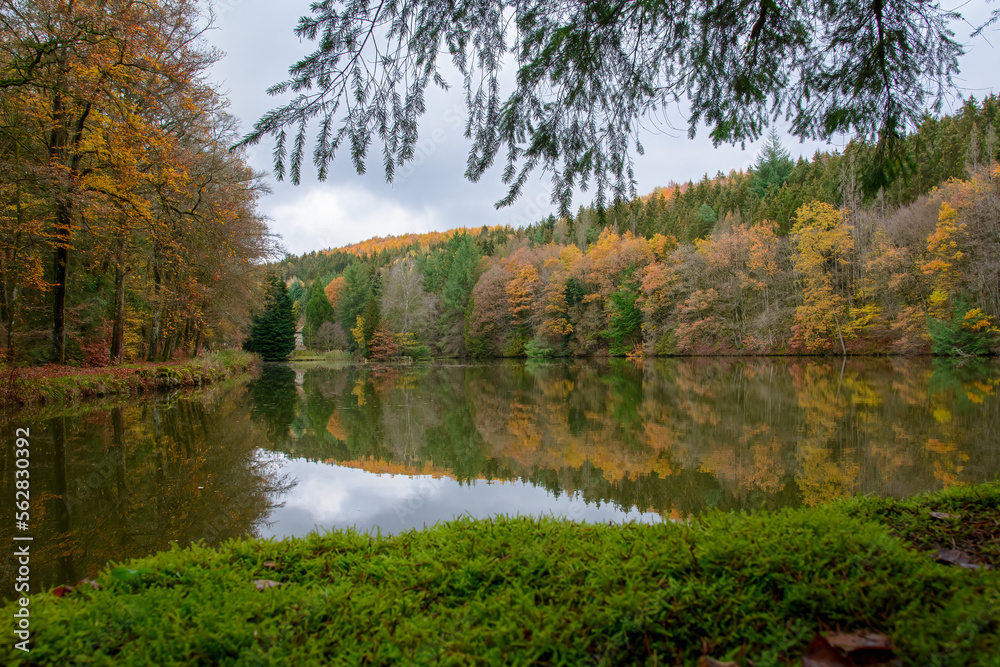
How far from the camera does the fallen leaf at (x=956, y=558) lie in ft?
5.91

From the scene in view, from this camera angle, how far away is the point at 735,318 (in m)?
32.0

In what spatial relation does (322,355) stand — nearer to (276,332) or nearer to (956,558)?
(276,332)

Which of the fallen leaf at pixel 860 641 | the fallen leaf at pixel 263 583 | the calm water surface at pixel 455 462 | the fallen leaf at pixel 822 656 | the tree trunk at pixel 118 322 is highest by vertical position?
the tree trunk at pixel 118 322

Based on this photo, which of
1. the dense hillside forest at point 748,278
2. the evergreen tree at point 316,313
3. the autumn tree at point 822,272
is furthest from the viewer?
the evergreen tree at point 316,313

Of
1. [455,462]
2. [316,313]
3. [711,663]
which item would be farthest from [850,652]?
[316,313]

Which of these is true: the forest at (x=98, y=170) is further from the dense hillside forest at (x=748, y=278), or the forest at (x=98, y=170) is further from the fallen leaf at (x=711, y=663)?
the dense hillside forest at (x=748, y=278)

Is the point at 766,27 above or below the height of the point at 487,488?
above

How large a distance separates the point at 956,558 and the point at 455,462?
16.5 ft

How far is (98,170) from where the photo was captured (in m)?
9.99

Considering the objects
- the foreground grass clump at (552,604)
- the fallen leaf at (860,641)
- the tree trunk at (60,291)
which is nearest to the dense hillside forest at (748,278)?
the foreground grass clump at (552,604)

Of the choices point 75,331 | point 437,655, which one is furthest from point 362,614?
point 75,331

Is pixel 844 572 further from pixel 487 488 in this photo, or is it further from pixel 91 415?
pixel 91 415

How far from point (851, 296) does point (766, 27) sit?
2992 centimetres

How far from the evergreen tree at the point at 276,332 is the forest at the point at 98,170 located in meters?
27.1
